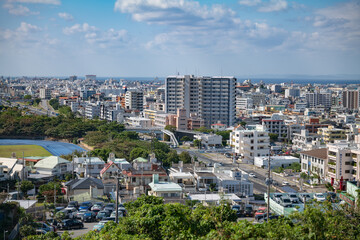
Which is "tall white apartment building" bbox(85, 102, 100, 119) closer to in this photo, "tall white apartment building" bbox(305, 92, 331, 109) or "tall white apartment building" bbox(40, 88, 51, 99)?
"tall white apartment building" bbox(40, 88, 51, 99)

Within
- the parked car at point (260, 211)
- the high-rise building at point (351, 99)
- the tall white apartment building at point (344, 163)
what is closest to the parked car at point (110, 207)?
the parked car at point (260, 211)

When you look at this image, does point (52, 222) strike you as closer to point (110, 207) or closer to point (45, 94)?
point (110, 207)

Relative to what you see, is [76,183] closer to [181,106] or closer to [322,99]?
[181,106]

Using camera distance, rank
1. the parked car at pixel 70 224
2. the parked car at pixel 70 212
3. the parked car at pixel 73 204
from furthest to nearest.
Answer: the parked car at pixel 73 204 < the parked car at pixel 70 212 < the parked car at pixel 70 224

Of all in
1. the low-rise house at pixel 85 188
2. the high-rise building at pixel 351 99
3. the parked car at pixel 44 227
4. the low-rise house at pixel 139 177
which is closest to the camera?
the parked car at pixel 44 227

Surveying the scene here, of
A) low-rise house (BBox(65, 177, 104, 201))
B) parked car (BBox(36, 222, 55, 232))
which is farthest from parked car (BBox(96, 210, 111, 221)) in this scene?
low-rise house (BBox(65, 177, 104, 201))

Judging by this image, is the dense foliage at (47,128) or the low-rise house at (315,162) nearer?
the low-rise house at (315,162)

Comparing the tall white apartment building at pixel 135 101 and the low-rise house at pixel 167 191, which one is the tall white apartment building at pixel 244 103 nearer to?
the tall white apartment building at pixel 135 101
